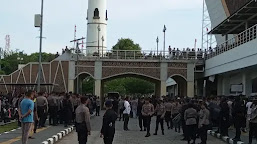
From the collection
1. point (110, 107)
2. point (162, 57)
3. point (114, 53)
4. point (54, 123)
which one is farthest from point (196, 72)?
point (110, 107)

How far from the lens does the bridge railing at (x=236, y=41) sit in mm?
29147

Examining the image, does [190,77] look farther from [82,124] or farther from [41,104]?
[82,124]

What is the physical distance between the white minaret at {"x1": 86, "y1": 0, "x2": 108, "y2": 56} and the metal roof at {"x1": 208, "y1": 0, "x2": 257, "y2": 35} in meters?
28.4

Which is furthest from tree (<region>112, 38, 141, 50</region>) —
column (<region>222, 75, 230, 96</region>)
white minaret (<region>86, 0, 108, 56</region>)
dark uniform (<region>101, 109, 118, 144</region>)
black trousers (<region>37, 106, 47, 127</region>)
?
dark uniform (<region>101, 109, 118, 144</region>)

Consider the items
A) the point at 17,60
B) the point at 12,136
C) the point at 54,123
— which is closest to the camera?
the point at 12,136

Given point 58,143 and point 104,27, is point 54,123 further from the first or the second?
point 104,27

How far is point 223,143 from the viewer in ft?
58.2

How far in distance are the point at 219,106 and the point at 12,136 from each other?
29.4 ft

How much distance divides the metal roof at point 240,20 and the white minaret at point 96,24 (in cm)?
2838

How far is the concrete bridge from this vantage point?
46.3 metres

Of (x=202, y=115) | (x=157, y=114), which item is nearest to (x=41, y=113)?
(x=157, y=114)

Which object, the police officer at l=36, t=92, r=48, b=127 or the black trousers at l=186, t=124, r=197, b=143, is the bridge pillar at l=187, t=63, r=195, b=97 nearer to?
the police officer at l=36, t=92, r=48, b=127

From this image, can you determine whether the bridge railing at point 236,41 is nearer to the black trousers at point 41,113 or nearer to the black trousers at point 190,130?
the black trousers at point 190,130

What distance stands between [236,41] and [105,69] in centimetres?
1668
